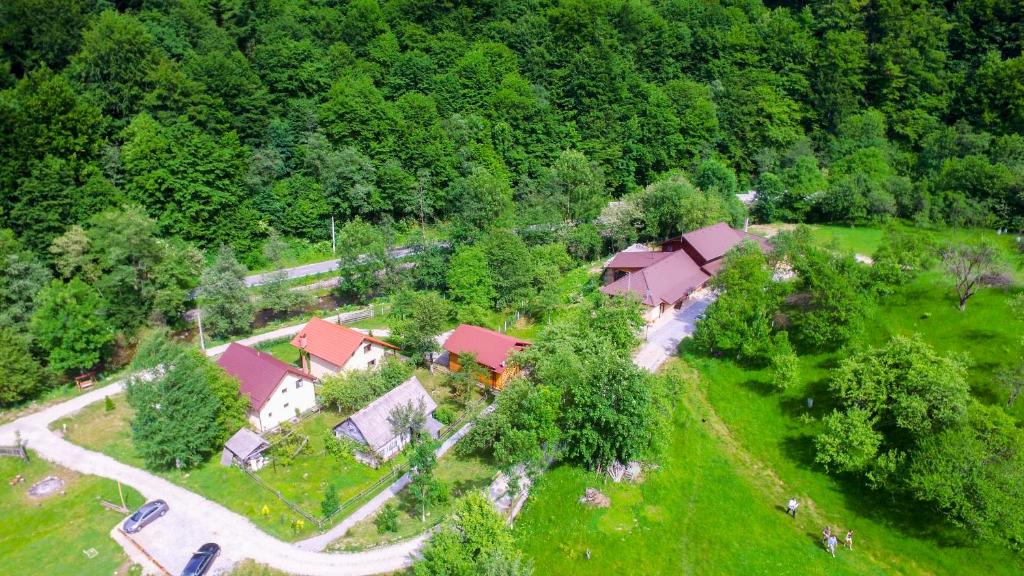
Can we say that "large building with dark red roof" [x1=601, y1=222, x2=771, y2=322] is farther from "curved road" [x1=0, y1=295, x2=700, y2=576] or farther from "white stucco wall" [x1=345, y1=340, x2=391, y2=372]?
"curved road" [x1=0, y1=295, x2=700, y2=576]

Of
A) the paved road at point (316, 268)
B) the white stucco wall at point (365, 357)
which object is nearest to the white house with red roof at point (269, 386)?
the white stucco wall at point (365, 357)

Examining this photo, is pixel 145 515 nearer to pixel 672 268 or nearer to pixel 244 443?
pixel 244 443

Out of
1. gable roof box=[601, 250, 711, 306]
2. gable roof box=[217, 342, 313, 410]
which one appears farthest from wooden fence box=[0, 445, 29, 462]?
gable roof box=[601, 250, 711, 306]

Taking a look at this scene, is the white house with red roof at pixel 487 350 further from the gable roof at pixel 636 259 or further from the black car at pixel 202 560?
the black car at pixel 202 560

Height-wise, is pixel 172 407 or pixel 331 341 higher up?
pixel 172 407

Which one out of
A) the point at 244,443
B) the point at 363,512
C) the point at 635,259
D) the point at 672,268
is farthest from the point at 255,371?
the point at 672,268

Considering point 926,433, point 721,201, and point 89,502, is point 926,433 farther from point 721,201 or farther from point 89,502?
point 89,502
